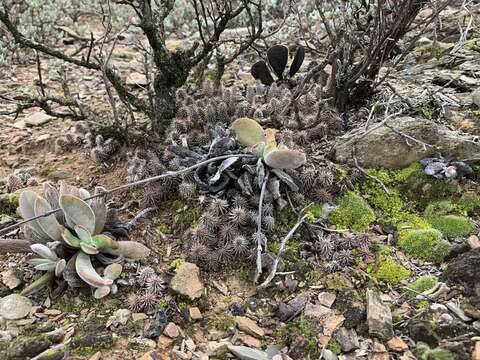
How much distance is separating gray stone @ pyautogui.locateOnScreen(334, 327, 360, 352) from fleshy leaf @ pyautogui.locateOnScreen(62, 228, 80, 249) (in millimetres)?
1635

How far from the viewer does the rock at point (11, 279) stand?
126 inches

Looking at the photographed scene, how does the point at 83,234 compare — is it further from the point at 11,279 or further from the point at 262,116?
the point at 262,116

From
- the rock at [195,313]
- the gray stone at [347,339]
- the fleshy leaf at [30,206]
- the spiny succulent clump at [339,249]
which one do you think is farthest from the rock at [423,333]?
the fleshy leaf at [30,206]

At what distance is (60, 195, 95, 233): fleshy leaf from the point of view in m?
3.09

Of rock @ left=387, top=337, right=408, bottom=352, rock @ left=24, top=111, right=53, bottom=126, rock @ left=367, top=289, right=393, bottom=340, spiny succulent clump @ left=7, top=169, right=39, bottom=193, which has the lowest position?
rock @ left=387, top=337, right=408, bottom=352

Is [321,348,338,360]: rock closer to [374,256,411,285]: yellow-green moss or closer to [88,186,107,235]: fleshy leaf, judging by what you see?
[374,256,411,285]: yellow-green moss

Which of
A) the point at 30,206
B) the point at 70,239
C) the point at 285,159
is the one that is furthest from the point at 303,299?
the point at 30,206

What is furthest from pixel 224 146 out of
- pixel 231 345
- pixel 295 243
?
pixel 231 345

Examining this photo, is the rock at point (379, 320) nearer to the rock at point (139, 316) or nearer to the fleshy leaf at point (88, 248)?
the rock at point (139, 316)

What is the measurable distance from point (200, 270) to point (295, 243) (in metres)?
Result: 0.66

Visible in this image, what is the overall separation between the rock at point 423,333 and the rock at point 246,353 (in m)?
0.80

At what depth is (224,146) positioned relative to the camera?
370cm

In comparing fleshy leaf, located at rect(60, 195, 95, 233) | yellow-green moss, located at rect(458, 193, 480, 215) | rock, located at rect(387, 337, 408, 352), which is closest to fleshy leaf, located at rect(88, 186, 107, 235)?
fleshy leaf, located at rect(60, 195, 95, 233)

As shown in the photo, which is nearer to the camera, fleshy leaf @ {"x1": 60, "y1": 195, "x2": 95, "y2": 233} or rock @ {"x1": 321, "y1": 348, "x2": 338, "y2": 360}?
rock @ {"x1": 321, "y1": 348, "x2": 338, "y2": 360}
